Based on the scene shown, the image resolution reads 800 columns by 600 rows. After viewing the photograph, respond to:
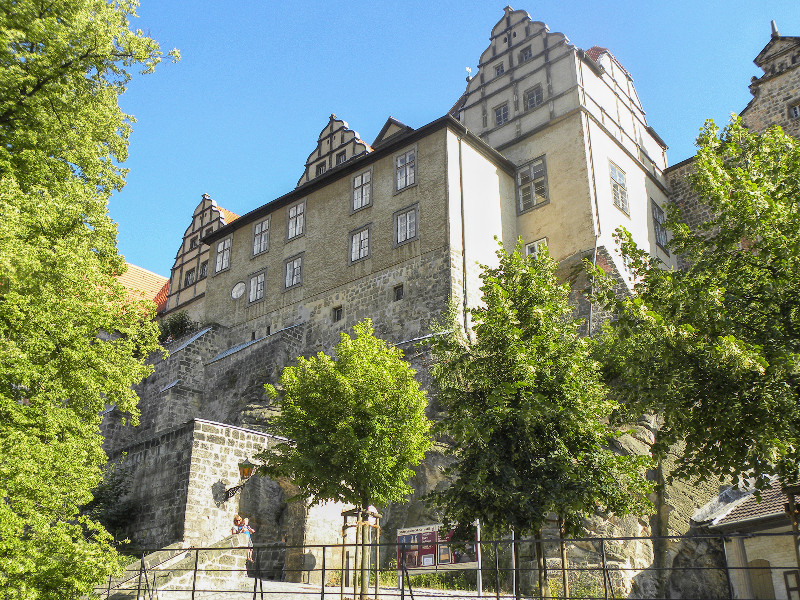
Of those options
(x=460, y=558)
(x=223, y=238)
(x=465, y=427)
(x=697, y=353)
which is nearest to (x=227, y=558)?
(x=460, y=558)

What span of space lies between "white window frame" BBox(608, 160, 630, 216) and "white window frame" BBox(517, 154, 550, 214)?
8.11ft

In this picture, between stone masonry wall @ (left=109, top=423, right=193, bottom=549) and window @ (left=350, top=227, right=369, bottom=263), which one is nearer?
stone masonry wall @ (left=109, top=423, right=193, bottom=549)

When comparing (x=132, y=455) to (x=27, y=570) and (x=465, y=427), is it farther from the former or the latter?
(x=465, y=427)

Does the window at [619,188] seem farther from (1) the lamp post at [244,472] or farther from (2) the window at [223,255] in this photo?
(2) the window at [223,255]

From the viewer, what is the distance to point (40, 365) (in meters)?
11.5

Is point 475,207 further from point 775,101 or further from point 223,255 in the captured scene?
point 775,101

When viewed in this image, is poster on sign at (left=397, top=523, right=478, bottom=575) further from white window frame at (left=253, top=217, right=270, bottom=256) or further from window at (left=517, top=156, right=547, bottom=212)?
white window frame at (left=253, top=217, right=270, bottom=256)

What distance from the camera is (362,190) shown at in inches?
1116

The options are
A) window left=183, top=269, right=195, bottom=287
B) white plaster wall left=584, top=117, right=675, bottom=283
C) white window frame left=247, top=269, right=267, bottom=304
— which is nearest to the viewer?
white plaster wall left=584, top=117, right=675, bottom=283

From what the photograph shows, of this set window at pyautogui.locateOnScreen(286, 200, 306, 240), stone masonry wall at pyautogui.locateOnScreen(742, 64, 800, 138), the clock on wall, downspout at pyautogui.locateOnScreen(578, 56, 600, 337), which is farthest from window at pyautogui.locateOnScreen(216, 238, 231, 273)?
stone masonry wall at pyautogui.locateOnScreen(742, 64, 800, 138)

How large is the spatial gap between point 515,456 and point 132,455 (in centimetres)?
1193

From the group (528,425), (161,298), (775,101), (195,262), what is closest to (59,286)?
(528,425)

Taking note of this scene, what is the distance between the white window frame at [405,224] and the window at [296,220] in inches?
211

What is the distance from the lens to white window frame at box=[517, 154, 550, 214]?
27122 millimetres
